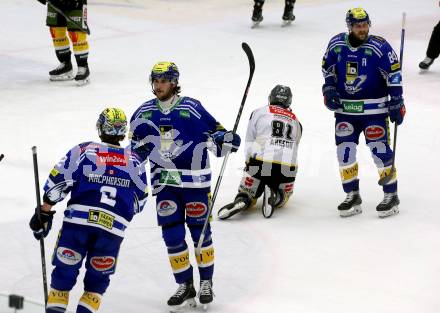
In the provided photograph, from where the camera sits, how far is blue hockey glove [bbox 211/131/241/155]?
6.51 metres

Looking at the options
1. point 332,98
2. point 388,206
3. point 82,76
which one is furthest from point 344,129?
point 82,76

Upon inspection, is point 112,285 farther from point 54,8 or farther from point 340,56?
point 54,8

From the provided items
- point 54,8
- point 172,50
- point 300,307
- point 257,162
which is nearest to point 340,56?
point 257,162

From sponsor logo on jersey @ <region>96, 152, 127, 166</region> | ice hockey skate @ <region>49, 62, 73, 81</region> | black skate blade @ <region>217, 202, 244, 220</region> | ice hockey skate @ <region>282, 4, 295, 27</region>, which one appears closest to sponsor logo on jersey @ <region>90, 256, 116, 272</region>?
sponsor logo on jersey @ <region>96, 152, 127, 166</region>

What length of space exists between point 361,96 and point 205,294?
7.70ft

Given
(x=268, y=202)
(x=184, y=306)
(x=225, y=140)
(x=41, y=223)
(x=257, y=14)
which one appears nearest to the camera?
(x=41, y=223)

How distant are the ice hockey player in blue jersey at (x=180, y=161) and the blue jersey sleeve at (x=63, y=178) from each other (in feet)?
A: 2.49

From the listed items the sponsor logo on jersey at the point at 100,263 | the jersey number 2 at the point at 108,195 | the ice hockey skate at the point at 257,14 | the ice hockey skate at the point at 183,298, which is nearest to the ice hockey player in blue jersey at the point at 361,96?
the ice hockey skate at the point at 183,298

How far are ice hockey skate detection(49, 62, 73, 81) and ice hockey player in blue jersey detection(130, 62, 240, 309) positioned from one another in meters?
5.38

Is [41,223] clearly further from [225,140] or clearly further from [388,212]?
[388,212]

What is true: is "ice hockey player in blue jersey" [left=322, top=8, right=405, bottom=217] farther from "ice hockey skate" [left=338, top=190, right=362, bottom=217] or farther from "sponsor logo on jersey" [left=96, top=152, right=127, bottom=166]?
"sponsor logo on jersey" [left=96, top=152, right=127, bottom=166]

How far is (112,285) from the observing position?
6.91 metres

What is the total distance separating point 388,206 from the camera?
324 inches

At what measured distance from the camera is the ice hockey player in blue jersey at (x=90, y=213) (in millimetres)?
5902
